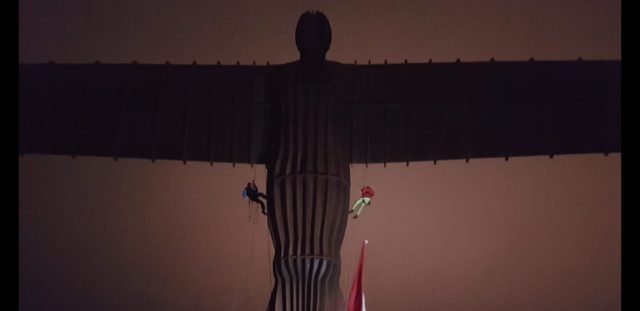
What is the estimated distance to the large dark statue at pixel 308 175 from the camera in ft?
18.1

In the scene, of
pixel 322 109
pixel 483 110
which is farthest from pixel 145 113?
pixel 483 110

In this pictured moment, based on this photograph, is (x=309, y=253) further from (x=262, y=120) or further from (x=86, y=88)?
(x=86, y=88)

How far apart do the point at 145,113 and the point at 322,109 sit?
115 centimetres

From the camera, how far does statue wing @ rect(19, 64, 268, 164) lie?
6.07m

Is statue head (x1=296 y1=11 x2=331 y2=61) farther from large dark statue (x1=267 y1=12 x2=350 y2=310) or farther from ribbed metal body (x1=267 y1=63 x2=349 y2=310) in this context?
ribbed metal body (x1=267 y1=63 x2=349 y2=310)

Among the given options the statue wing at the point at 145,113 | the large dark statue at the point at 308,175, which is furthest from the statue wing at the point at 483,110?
the statue wing at the point at 145,113

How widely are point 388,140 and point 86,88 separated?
6.33ft

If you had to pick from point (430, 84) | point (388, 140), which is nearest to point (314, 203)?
point (388, 140)

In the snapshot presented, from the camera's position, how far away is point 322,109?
5.81m

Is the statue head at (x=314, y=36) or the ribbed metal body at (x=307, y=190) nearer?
A: the ribbed metal body at (x=307, y=190)

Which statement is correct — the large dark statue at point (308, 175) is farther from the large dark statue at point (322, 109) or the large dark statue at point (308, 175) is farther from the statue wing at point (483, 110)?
the statue wing at point (483, 110)

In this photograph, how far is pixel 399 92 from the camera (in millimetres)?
6023

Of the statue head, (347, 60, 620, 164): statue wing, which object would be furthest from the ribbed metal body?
(347, 60, 620, 164): statue wing

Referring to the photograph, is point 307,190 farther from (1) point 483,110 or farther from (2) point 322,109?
(1) point 483,110
